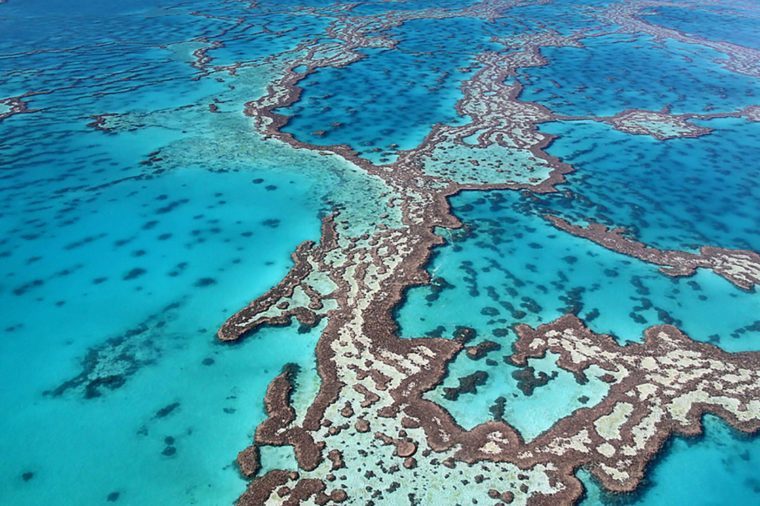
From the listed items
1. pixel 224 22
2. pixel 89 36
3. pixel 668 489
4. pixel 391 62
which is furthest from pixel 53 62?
pixel 668 489

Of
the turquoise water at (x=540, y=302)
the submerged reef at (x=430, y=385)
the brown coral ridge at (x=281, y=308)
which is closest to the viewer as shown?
the submerged reef at (x=430, y=385)

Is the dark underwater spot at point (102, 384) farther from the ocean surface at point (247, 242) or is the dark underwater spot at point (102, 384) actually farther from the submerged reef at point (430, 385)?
the submerged reef at point (430, 385)

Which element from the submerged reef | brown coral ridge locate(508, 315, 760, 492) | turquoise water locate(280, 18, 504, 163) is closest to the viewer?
the submerged reef

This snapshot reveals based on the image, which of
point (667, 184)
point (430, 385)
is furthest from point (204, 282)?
point (667, 184)

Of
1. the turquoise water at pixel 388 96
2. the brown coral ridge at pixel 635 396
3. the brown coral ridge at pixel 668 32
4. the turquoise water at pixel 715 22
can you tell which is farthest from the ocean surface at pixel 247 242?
the turquoise water at pixel 715 22

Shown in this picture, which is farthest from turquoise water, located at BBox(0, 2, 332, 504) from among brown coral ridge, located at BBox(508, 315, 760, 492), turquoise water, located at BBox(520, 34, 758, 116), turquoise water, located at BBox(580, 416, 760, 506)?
turquoise water, located at BBox(520, 34, 758, 116)

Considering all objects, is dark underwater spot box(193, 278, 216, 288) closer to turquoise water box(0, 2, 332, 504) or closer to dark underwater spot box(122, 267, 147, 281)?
turquoise water box(0, 2, 332, 504)

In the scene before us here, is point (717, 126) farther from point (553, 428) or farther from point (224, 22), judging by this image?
point (224, 22)
